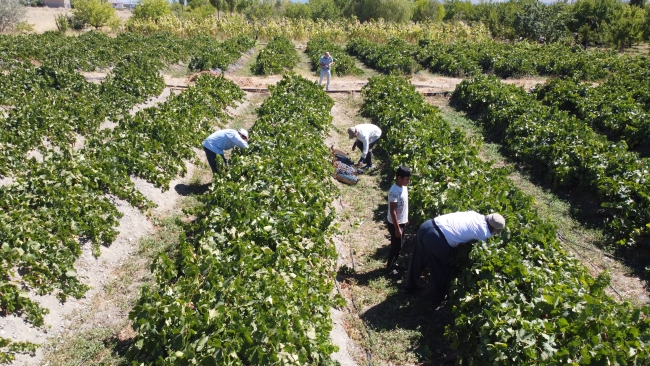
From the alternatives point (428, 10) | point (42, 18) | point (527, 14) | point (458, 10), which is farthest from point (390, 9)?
point (42, 18)

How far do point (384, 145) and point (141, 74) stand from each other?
389 inches

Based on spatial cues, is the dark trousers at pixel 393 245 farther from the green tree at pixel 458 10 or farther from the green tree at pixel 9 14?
the green tree at pixel 458 10

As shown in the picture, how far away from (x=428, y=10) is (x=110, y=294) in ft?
201

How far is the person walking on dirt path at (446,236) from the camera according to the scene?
6008 millimetres

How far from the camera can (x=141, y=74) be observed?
54.4ft

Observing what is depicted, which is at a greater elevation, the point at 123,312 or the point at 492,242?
the point at 492,242

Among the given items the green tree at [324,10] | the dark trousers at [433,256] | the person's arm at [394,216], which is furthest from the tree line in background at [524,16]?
the dark trousers at [433,256]

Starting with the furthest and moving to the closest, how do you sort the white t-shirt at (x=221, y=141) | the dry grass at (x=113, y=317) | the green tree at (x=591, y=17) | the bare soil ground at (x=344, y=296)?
the green tree at (x=591, y=17) → the white t-shirt at (x=221, y=141) → the bare soil ground at (x=344, y=296) → the dry grass at (x=113, y=317)

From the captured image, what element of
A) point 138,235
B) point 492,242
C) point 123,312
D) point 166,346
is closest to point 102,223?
point 138,235

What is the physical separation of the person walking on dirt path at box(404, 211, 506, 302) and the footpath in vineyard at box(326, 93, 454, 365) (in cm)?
55

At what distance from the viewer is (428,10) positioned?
60.5 metres

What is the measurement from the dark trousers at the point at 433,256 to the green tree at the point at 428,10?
58205 mm

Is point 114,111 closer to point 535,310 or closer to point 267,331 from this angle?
point 267,331

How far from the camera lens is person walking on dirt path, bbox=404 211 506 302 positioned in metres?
6.01
